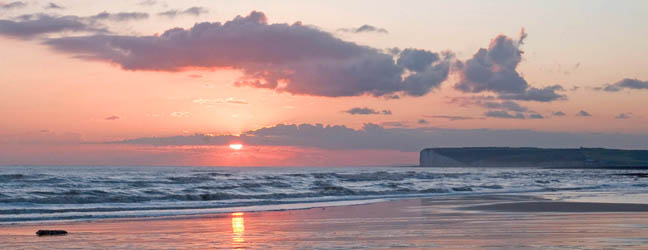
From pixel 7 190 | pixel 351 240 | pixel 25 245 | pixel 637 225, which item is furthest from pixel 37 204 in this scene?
pixel 637 225

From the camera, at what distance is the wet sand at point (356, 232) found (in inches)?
573

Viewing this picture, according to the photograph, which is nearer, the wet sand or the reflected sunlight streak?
the wet sand

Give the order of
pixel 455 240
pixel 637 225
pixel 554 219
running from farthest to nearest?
pixel 554 219
pixel 637 225
pixel 455 240

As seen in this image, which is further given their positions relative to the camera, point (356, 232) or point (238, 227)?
point (238, 227)

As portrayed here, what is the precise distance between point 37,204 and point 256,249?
69.9ft

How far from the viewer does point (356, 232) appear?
1709 cm

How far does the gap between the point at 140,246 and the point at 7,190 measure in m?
27.1

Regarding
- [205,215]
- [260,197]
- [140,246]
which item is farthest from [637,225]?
[260,197]

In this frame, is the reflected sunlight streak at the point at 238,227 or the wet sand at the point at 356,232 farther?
the reflected sunlight streak at the point at 238,227

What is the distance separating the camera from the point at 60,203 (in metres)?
33.3

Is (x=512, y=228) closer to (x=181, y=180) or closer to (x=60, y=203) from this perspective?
(x=60, y=203)

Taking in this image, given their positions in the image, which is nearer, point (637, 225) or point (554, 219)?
point (637, 225)

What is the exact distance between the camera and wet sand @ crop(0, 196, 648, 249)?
1455 centimetres

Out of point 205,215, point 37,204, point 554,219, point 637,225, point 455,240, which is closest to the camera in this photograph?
point 455,240
